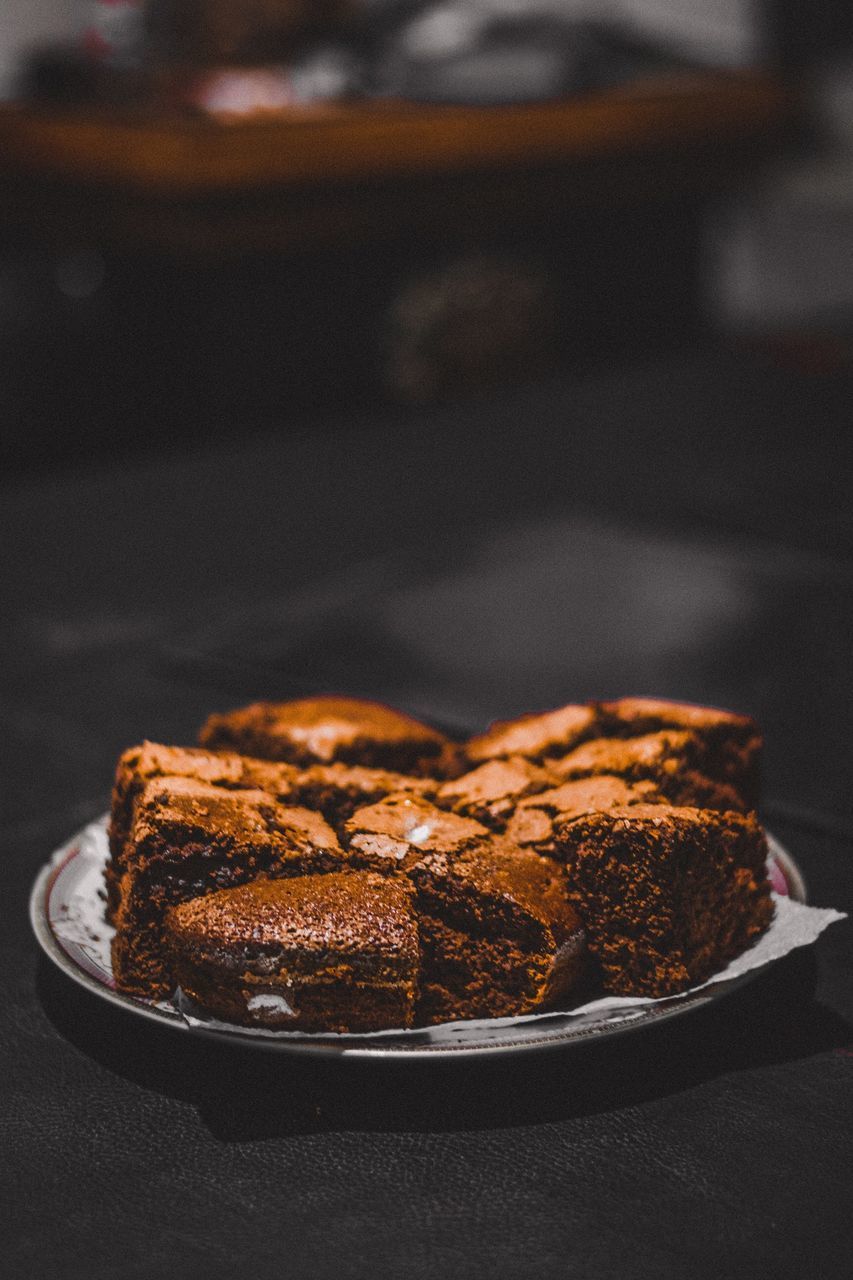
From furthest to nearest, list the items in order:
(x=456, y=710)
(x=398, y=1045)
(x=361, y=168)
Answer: (x=361, y=168)
(x=456, y=710)
(x=398, y=1045)

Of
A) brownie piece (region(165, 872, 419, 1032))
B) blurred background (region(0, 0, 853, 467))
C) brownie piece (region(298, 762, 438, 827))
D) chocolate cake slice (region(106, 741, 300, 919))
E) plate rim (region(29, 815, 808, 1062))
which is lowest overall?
plate rim (region(29, 815, 808, 1062))

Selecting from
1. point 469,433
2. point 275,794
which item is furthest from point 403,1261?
point 469,433

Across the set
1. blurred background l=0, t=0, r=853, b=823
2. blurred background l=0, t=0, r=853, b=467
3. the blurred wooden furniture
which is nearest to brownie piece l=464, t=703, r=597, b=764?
blurred background l=0, t=0, r=853, b=823

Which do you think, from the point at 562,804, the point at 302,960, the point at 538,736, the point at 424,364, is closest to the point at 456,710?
the point at 538,736

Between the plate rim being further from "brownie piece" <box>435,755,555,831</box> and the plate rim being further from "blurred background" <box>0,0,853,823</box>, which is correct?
"blurred background" <box>0,0,853,823</box>

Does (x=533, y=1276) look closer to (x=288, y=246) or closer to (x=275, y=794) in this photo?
(x=275, y=794)

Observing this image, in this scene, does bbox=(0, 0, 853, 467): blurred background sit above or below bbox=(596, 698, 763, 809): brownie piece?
above

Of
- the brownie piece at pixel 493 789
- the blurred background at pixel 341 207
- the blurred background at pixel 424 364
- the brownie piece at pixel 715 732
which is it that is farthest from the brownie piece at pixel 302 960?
the blurred background at pixel 341 207

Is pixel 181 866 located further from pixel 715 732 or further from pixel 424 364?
pixel 424 364
